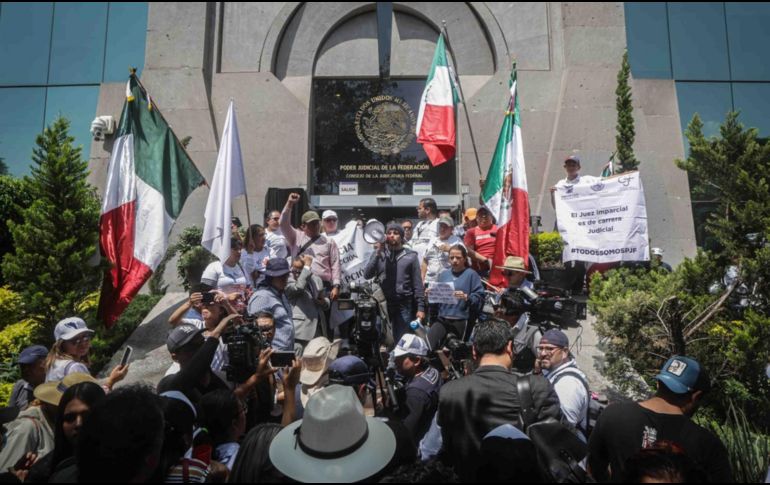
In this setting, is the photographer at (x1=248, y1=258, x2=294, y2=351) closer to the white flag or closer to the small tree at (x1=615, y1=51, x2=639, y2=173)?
the white flag

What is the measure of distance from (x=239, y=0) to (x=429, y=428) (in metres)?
12.3

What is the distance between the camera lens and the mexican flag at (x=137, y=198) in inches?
205

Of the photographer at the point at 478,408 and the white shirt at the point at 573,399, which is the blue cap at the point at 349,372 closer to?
the photographer at the point at 478,408

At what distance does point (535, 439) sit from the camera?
2.57 m

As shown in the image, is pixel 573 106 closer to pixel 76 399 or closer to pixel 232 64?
pixel 232 64

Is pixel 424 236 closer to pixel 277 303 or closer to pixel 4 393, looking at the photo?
pixel 277 303

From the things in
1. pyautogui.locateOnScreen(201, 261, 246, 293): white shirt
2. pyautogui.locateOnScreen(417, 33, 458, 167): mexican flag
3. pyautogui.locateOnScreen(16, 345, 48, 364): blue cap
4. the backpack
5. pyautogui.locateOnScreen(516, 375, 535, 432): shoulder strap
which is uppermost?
pyautogui.locateOnScreen(417, 33, 458, 167): mexican flag

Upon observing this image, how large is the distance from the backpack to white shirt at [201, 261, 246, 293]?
11.3 ft

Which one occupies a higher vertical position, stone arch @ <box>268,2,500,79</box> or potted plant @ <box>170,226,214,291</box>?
stone arch @ <box>268,2,500,79</box>

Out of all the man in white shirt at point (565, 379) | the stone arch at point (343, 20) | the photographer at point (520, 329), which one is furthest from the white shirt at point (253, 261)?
the stone arch at point (343, 20)

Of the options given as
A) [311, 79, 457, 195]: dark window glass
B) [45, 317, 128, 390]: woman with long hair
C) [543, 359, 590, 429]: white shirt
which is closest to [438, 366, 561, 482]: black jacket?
[543, 359, 590, 429]: white shirt

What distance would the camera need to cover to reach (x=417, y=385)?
139 inches

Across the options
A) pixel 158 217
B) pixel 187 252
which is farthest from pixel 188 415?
pixel 187 252

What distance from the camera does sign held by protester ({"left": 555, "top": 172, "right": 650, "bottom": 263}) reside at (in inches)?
241
